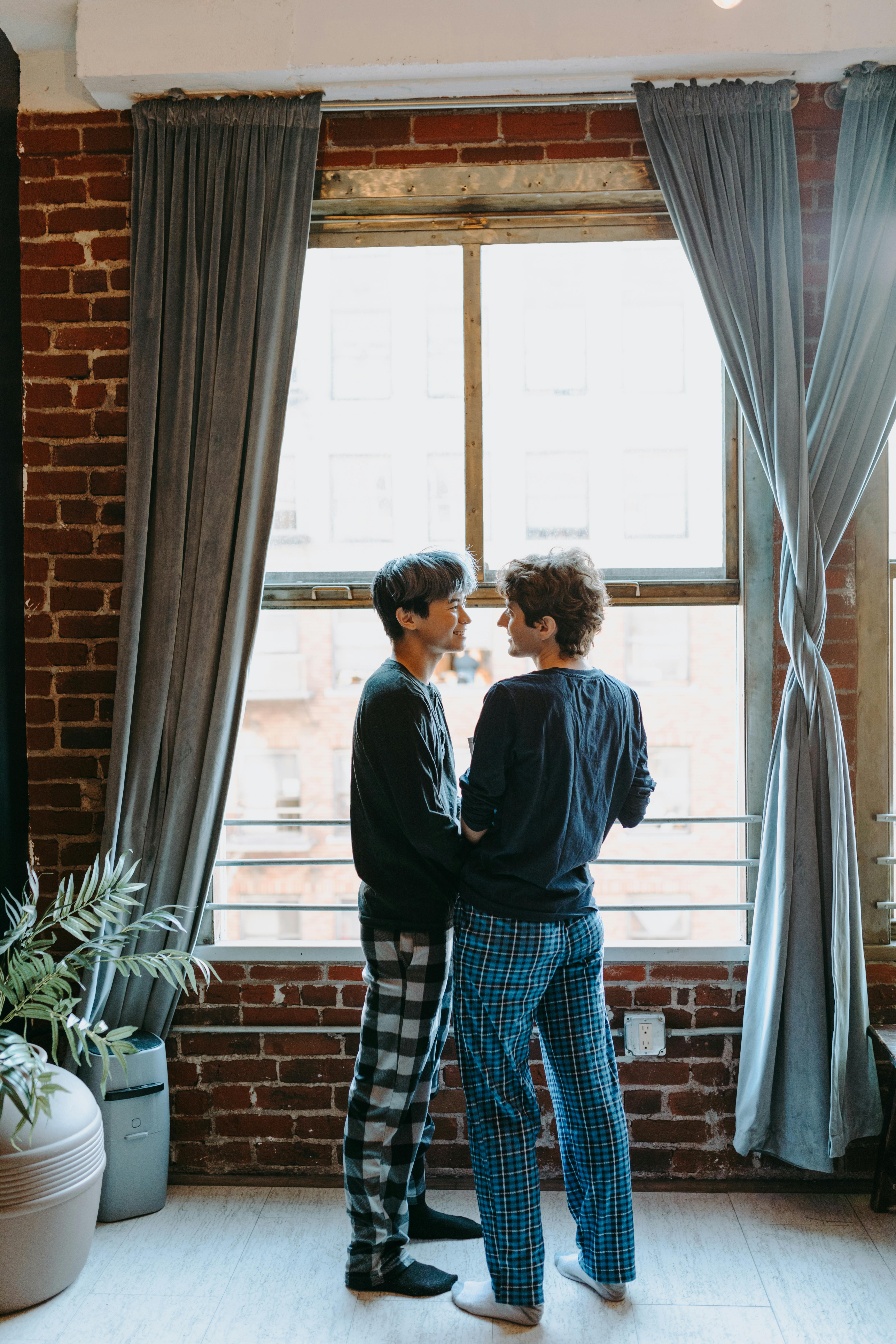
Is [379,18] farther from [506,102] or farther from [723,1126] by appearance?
[723,1126]

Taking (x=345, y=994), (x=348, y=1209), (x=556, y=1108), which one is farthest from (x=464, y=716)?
(x=348, y=1209)

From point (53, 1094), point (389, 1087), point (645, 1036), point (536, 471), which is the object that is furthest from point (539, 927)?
point (536, 471)

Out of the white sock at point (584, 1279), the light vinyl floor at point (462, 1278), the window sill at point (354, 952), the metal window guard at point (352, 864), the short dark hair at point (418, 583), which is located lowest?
the light vinyl floor at point (462, 1278)

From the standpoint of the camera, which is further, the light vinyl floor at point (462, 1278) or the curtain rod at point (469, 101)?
the curtain rod at point (469, 101)

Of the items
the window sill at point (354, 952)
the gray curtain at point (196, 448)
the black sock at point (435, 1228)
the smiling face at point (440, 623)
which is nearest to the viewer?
the smiling face at point (440, 623)

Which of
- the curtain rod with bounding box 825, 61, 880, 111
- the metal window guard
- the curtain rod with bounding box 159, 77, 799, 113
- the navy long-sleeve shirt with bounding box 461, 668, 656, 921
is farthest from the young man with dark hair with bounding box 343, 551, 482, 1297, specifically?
the curtain rod with bounding box 825, 61, 880, 111

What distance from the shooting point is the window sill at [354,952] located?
2.78 m

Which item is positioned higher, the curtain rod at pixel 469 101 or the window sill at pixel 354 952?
the curtain rod at pixel 469 101

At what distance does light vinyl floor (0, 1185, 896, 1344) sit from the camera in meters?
2.16

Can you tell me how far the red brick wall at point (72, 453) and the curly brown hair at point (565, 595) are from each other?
132 centimetres

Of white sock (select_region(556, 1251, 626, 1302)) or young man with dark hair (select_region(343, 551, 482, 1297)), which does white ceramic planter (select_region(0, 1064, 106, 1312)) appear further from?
white sock (select_region(556, 1251, 626, 1302))

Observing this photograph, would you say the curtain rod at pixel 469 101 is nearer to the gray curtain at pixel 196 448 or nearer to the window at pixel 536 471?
the gray curtain at pixel 196 448

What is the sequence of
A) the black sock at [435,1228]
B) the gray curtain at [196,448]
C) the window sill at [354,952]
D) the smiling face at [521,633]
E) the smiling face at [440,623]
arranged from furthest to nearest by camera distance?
the window sill at [354,952] < the gray curtain at [196,448] < the black sock at [435,1228] < the smiling face at [440,623] < the smiling face at [521,633]

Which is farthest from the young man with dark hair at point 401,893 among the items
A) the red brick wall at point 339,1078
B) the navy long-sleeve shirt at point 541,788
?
the red brick wall at point 339,1078
